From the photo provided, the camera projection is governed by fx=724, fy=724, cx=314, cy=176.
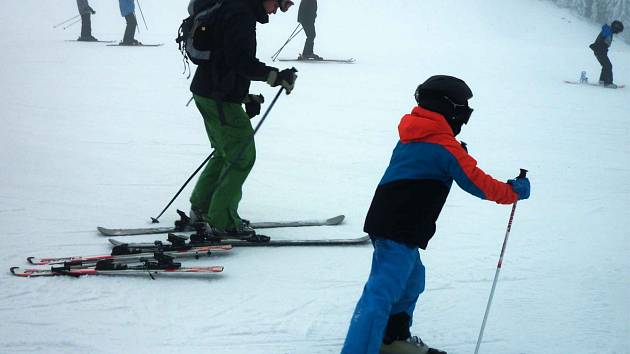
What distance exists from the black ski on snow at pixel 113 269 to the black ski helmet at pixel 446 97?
1629mm

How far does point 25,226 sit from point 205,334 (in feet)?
6.61

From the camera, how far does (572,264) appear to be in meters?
4.57

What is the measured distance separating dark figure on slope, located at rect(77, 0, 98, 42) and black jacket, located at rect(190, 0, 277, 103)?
38.1ft

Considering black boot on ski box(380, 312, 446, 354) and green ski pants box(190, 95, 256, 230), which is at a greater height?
green ski pants box(190, 95, 256, 230)

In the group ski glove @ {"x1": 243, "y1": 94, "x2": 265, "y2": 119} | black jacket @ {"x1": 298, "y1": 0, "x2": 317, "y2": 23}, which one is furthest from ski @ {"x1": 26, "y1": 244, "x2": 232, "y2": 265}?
black jacket @ {"x1": 298, "y1": 0, "x2": 317, "y2": 23}

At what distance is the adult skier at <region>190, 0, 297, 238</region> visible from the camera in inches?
161

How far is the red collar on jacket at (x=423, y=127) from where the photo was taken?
281 cm

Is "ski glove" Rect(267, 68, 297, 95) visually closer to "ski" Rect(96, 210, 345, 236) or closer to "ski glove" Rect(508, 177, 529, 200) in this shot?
"ski" Rect(96, 210, 345, 236)

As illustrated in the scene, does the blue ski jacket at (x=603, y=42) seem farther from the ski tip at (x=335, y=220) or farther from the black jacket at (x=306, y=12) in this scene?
the ski tip at (x=335, y=220)

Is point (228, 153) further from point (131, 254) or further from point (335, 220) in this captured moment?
point (335, 220)

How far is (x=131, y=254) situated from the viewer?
163 inches

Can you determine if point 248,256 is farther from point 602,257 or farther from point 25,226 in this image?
point 602,257

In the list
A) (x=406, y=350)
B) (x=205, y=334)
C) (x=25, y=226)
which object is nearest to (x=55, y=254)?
(x=25, y=226)

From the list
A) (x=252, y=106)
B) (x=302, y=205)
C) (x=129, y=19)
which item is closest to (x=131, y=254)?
(x=252, y=106)
